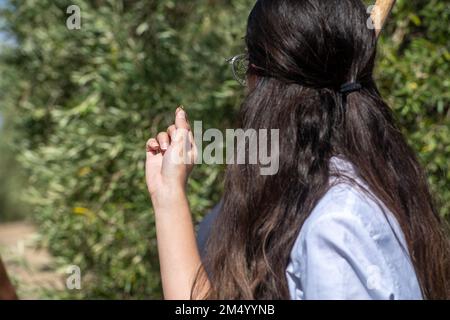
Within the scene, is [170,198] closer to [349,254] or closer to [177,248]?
[177,248]

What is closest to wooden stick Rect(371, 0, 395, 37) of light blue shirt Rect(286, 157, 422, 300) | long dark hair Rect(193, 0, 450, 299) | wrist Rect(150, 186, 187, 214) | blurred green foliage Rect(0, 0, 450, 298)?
long dark hair Rect(193, 0, 450, 299)

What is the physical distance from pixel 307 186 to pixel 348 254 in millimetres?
180

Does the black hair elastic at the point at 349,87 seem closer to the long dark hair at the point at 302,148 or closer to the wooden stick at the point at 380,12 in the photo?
the long dark hair at the point at 302,148

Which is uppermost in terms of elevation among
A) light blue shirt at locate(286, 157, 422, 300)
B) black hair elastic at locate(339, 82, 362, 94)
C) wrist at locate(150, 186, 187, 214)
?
black hair elastic at locate(339, 82, 362, 94)

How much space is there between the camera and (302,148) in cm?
152

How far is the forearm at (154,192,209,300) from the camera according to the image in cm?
151

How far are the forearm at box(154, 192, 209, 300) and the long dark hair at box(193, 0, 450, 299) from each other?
0.04 meters

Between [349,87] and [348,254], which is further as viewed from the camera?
[349,87]

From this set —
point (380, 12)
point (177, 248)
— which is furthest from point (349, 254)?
point (380, 12)

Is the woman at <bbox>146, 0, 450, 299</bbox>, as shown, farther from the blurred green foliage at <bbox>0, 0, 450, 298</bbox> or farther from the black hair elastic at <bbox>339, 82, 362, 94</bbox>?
the blurred green foliage at <bbox>0, 0, 450, 298</bbox>

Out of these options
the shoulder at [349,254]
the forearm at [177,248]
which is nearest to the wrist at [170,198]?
the forearm at [177,248]

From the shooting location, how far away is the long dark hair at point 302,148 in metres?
1.47
